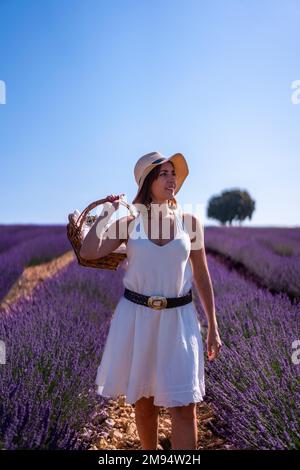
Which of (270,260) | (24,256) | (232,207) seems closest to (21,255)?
(24,256)

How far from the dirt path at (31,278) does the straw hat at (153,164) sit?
11.6 feet

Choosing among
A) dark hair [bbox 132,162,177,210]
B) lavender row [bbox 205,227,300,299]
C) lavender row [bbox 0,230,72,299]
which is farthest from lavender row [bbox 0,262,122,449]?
lavender row [bbox 0,230,72,299]

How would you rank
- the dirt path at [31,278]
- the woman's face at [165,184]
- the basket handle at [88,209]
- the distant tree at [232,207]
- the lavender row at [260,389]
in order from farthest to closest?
the distant tree at [232,207], the dirt path at [31,278], the basket handle at [88,209], the woman's face at [165,184], the lavender row at [260,389]

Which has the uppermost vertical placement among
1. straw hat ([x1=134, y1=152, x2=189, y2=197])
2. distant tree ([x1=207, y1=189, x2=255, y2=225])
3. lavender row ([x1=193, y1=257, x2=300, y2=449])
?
straw hat ([x1=134, y1=152, x2=189, y2=197])

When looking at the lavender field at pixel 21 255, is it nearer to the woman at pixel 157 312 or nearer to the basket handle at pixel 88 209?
the basket handle at pixel 88 209

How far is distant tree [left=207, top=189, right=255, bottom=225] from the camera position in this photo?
45.8 metres

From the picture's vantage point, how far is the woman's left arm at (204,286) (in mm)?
2049

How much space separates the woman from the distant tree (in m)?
44.1

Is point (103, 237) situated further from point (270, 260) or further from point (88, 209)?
point (270, 260)

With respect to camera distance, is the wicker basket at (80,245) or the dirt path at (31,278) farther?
the dirt path at (31,278)

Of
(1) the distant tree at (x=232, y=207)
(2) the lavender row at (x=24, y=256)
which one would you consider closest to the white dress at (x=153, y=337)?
(2) the lavender row at (x=24, y=256)

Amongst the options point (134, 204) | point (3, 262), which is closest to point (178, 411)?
point (134, 204)

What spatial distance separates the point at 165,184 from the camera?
78.0 inches

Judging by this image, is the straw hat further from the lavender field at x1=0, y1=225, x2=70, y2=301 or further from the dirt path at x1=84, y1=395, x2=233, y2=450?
the lavender field at x1=0, y1=225, x2=70, y2=301
